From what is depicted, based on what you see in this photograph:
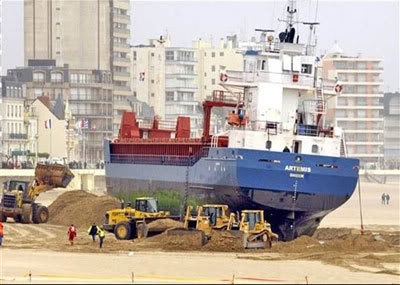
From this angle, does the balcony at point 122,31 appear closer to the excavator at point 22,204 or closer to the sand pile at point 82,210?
the sand pile at point 82,210

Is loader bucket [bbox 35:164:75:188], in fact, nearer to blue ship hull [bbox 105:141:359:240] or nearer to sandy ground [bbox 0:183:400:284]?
blue ship hull [bbox 105:141:359:240]

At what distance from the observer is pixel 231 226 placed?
5416 cm

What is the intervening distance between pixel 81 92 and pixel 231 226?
412ft

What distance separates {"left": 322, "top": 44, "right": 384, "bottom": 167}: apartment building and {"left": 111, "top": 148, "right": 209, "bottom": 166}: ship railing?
11245 centimetres

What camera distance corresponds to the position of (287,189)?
61.9 meters

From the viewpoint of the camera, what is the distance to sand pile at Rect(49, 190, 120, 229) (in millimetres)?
69125

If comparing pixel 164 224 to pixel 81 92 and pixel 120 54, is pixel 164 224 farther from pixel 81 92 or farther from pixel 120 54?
pixel 120 54

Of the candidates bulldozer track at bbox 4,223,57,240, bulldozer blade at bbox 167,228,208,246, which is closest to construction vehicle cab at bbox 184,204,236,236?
bulldozer blade at bbox 167,228,208,246

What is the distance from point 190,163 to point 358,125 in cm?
12899

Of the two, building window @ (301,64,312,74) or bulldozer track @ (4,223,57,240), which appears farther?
building window @ (301,64,312,74)

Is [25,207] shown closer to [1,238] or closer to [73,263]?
[1,238]

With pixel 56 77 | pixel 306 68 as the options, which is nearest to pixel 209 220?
pixel 306 68

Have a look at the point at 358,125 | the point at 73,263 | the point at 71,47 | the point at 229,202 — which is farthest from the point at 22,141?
the point at 73,263

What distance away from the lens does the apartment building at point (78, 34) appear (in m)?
183
